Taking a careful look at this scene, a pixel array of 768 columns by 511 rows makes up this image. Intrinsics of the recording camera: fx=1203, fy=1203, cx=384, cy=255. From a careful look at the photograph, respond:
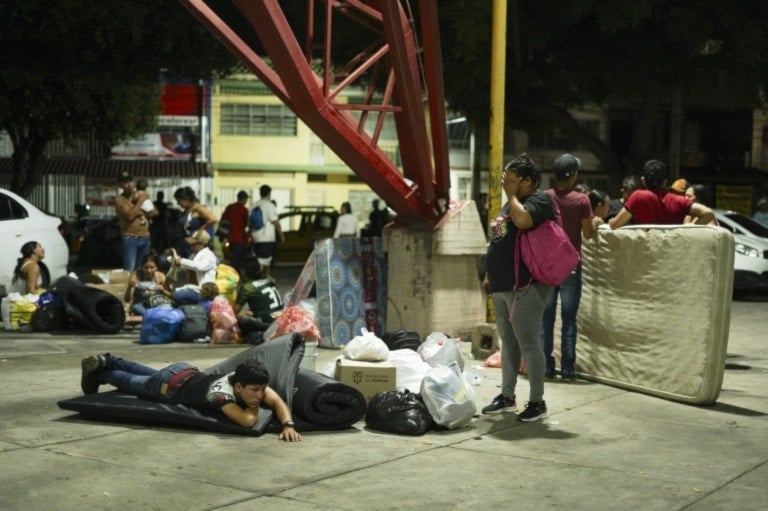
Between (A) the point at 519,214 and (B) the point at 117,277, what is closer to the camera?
(A) the point at 519,214

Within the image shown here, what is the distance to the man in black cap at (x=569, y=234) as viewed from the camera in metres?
9.03

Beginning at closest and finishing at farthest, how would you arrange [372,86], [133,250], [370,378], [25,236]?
1. [370,378]
2. [372,86]
3. [133,250]
4. [25,236]

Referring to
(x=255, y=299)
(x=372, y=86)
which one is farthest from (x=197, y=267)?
(x=372, y=86)

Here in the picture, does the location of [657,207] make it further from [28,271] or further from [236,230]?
[236,230]

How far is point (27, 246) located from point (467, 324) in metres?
5.30

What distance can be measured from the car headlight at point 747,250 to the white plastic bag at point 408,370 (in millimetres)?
12403

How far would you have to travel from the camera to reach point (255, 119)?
46.9 metres

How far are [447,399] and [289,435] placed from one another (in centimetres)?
102

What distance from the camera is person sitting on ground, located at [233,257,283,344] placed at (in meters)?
11.9

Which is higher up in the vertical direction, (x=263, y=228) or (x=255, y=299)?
(x=263, y=228)

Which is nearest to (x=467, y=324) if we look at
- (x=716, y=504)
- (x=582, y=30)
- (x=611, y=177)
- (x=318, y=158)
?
(x=716, y=504)

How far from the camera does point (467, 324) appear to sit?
12.1 m

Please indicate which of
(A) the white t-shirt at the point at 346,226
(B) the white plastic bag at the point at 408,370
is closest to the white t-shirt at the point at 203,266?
(B) the white plastic bag at the point at 408,370

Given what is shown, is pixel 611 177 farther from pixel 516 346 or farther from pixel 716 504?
pixel 716 504
